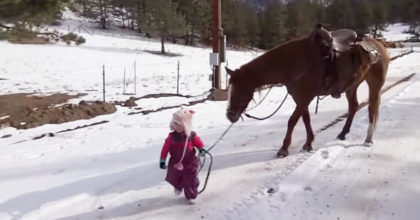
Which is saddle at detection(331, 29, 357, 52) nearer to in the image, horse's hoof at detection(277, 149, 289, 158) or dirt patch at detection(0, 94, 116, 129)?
horse's hoof at detection(277, 149, 289, 158)

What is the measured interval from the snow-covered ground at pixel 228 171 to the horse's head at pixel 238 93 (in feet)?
2.54

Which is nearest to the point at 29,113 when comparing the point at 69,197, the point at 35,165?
the point at 35,165

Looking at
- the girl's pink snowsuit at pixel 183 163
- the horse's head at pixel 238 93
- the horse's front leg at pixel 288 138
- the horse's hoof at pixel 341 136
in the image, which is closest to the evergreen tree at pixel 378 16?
the horse's hoof at pixel 341 136

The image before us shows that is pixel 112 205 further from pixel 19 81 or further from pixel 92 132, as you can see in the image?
pixel 19 81

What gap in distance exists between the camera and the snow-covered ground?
14.2 feet

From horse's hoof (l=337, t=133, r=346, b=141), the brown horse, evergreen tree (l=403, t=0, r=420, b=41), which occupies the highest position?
evergreen tree (l=403, t=0, r=420, b=41)

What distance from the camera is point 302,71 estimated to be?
Result: 570cm

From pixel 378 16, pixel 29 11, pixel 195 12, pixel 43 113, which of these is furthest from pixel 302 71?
pixel 378 16

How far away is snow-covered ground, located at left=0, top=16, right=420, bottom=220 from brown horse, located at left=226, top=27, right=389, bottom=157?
1.97ft

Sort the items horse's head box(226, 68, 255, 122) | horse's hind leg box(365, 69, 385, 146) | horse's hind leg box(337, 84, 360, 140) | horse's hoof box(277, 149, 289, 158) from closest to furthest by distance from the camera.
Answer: horse's head box(226, 68, 255, 122) → horse's hoof box(277, 149, 289, 158) → horse's hind leg box(365, 69, 385, 146) → horse's hind leg box(337, 84, 360, 140)

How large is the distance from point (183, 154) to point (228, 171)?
49.5 inches

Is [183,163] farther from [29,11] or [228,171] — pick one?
[29,11]

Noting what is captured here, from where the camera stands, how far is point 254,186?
4887 millimetres

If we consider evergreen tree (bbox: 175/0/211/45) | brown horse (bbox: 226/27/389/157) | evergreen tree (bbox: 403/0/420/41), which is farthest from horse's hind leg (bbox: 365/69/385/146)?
evergreen tree (bbox: 175/0/211/45)
